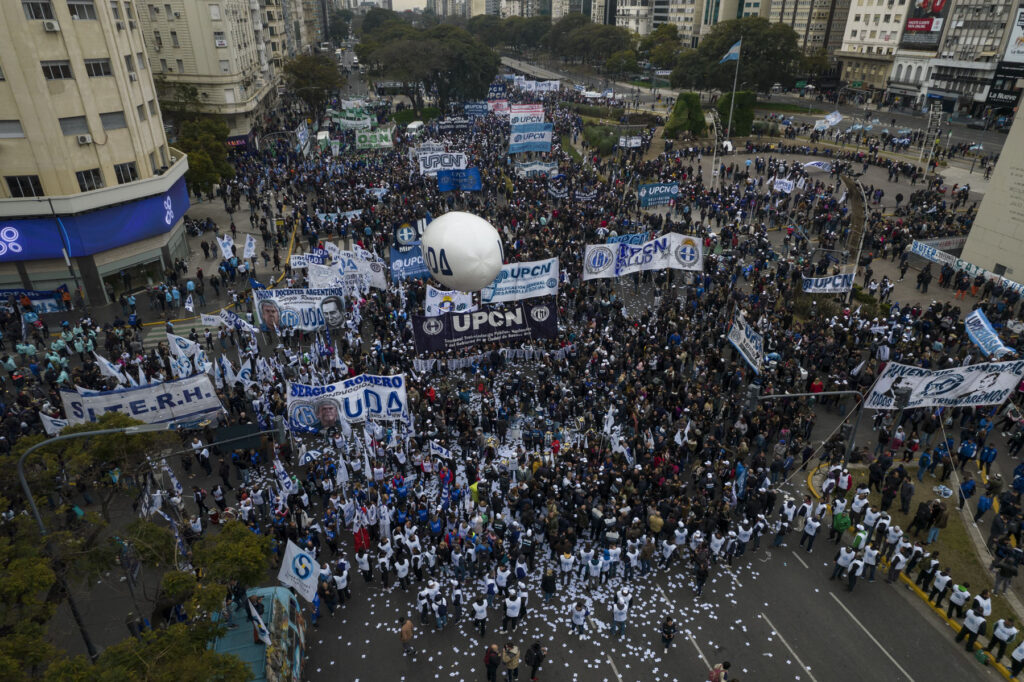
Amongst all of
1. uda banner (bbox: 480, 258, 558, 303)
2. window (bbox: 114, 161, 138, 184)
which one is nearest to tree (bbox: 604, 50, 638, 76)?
window (bbox: 114, 161, 138, 184)

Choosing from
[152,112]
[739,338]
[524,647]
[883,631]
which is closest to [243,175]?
[152,112]

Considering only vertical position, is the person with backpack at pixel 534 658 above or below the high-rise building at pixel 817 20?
below

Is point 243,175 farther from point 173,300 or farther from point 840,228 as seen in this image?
point 840,228

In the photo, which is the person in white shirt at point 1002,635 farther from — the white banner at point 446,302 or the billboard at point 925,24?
the billboard at point 925,24

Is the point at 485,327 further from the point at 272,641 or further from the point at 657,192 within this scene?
the point at 657,192

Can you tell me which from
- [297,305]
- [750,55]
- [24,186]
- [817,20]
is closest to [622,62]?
[817,20]

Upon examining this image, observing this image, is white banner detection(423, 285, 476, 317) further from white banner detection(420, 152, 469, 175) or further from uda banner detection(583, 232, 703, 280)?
white banner detection(420, 152, 469, 175)

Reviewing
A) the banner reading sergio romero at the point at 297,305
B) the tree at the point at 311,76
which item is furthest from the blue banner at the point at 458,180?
the tree at the point at 311,76
